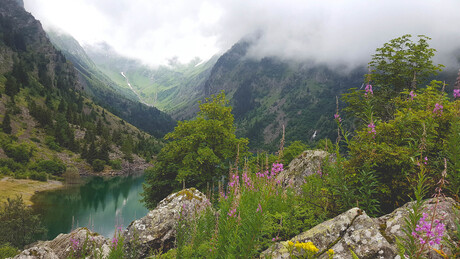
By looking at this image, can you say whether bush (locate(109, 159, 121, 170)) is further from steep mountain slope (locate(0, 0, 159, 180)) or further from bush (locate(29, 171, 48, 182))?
bush (locate(29, 171, 48, 182))

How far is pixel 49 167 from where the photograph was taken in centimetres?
8481

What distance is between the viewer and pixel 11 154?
274ft

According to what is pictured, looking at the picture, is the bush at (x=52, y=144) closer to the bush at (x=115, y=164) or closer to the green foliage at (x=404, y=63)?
the bush at (x=115, y=164)

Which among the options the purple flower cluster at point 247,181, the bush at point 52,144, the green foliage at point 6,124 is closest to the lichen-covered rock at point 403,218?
the purple flower cluster at point 247,181

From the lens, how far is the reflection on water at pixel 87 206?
42219mm

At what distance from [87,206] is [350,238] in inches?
2659

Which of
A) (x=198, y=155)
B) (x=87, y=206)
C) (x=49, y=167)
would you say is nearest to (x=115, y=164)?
(x=49, y=167)

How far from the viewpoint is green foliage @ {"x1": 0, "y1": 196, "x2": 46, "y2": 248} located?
1173 inches

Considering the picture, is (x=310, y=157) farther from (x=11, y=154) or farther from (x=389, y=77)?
(x=11, y=154)

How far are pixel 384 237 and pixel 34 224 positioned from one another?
145 ft

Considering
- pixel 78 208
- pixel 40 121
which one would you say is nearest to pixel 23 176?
pixel 78 208

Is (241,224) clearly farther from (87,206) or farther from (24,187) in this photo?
(24,187)

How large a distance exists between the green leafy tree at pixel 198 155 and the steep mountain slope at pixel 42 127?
74.9m

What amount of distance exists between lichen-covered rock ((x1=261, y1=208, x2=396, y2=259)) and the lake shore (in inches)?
2592
